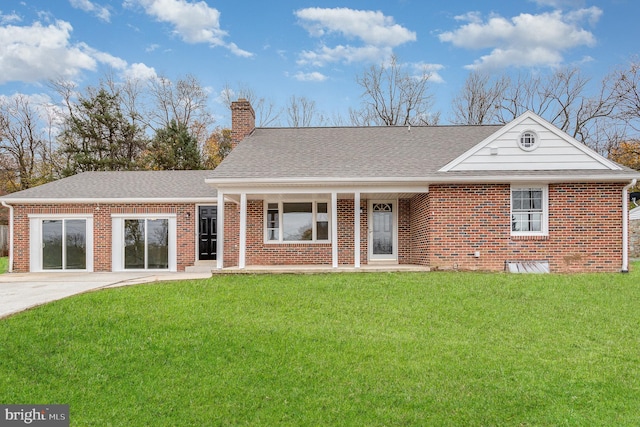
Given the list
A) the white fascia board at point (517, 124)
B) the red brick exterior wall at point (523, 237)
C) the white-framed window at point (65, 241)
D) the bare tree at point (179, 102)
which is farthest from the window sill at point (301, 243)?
the bare tree at point (179, 102)

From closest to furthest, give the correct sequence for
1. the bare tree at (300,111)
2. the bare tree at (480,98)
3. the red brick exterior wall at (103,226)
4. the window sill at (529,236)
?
the window sill at (529,236) → the red brick exterior wall at (103,226) → the bare tree at (480,98) → the bare tree at (300,111)

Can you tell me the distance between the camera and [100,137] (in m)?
31.2

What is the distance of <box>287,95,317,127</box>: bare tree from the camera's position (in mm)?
33188

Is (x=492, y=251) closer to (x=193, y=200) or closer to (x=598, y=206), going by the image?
(x=598, y=206)

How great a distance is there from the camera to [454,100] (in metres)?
32.7

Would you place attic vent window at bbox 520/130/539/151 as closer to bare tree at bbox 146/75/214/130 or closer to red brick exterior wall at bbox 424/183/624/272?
red brick exterior wall at bbox 424/183/624/272

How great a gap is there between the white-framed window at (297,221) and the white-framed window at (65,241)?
5901 millimetres

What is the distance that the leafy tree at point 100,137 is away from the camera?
30281 mm

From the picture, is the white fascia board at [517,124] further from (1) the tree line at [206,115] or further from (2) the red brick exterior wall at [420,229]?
(1) the tree line at [206,115]

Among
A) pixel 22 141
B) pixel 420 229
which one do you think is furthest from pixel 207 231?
pixel 22 141

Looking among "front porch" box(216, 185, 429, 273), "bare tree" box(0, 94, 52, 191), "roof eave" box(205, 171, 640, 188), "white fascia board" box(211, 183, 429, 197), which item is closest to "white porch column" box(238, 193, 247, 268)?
"white fascia board" box(211, 183, 429, 197)

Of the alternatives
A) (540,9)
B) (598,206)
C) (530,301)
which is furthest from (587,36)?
(530,301)

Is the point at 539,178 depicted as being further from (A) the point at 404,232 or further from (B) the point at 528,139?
(A) the point at 404,232

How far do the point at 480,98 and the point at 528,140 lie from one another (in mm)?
21230
